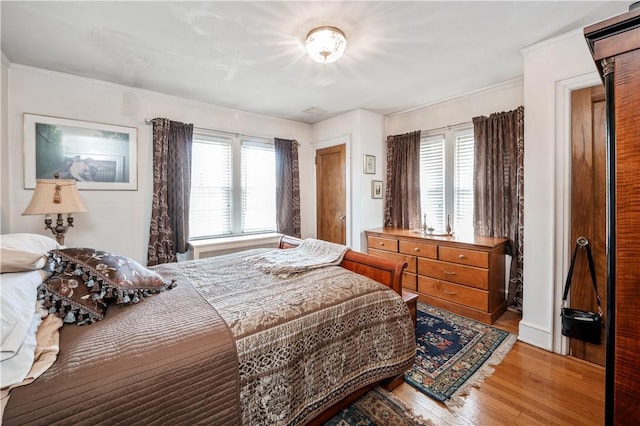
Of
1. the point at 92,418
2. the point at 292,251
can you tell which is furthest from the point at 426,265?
the point at 92,418

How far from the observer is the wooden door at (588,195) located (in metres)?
2.04

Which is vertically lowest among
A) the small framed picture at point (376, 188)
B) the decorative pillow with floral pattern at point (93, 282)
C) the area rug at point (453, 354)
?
the area rug at point (453, 354)

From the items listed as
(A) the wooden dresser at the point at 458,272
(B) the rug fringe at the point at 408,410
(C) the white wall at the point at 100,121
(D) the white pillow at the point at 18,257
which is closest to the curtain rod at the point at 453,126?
(A) the wooden dresser at the point at 458,272

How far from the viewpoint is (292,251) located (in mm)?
2549

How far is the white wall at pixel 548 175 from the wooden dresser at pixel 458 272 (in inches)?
13.9

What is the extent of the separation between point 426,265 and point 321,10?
2735mm

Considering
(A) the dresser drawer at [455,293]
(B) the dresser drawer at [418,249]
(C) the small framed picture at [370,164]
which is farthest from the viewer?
(C) the small framed picture at [370,164]

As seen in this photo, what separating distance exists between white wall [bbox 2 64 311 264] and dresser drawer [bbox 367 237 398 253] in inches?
109

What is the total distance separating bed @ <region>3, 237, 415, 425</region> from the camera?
0.89 m

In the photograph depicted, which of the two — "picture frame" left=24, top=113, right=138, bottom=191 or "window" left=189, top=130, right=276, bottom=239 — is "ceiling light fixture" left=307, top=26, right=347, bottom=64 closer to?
"window" left=189, top=130, right=276, bottom=239

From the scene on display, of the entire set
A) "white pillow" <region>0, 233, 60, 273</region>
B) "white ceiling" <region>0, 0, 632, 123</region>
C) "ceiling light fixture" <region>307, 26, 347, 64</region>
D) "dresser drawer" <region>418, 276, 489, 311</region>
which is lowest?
"dresser drawer" <region>418, 276, 489, 311</region>

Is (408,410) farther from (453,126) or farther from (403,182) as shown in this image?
(453,126)

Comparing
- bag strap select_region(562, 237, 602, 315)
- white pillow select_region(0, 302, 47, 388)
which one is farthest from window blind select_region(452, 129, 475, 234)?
white pillow select_region(0, 302, 47, 388)

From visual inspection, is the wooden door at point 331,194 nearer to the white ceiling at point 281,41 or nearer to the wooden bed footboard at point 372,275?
the white ceiling at point 281,41
